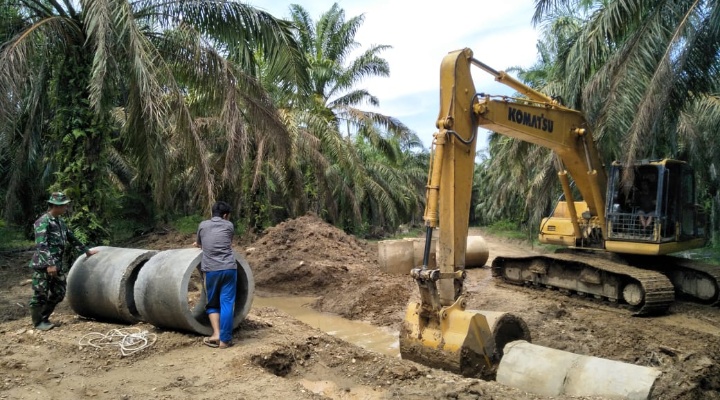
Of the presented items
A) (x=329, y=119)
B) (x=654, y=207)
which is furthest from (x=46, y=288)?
(x=329, y=119)

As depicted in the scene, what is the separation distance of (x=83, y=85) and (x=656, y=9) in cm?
1061

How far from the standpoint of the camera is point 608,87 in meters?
12.4

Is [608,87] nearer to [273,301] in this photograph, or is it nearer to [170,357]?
[273,301]

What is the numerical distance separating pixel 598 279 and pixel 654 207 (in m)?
1.67

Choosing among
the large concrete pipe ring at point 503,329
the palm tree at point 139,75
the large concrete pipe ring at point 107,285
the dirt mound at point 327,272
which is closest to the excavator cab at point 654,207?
the dirt mound at point 327,272

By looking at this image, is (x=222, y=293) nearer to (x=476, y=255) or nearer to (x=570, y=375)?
(x=570, y=375)

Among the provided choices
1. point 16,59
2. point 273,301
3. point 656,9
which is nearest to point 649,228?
point 656,9

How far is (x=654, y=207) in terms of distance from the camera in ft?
35.3

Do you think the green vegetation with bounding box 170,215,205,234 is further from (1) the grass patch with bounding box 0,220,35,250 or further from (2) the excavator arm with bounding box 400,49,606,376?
(2) the excavator arm with bounding box 400,49,606,376

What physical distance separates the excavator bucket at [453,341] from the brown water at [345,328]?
1.86 meters

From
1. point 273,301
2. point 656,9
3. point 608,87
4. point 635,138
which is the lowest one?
point 273,301

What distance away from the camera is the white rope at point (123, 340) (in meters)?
6.46

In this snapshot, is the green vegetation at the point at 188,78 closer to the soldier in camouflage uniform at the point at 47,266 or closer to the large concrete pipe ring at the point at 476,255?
the soldier in camouflage uniform at the point at 47,266

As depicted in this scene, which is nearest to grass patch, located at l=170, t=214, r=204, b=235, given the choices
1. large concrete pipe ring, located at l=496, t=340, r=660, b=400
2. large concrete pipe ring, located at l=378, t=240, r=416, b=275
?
large concrete pipe ring, located at l=378, t=240, r=416, b=275
